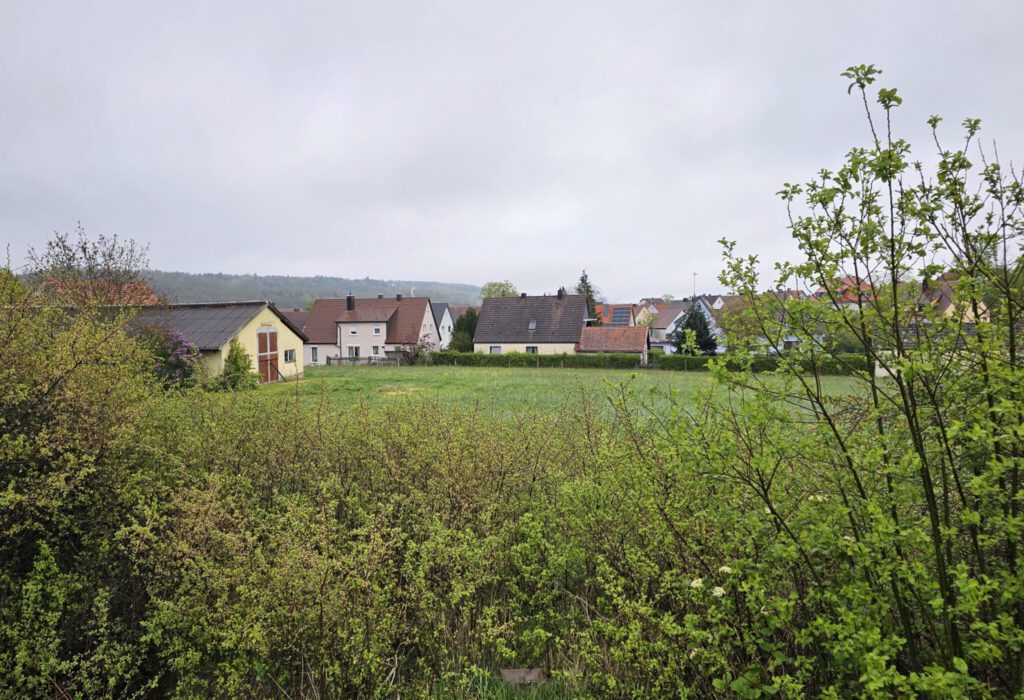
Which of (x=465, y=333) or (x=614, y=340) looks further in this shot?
(x=465, y=333)

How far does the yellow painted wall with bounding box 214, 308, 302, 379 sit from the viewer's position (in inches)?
864

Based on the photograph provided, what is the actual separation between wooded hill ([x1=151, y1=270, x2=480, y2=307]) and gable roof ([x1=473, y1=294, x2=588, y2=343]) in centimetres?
3579

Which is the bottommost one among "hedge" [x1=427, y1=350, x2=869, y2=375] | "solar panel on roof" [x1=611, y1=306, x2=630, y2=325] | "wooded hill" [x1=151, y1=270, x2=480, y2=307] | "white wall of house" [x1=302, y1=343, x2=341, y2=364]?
"hedge" [x1=427, y1=350, x2=869, y2=375]

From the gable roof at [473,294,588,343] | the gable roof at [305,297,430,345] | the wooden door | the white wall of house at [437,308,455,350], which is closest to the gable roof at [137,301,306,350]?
the wooden door

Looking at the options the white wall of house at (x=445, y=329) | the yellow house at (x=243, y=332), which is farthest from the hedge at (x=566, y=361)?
the white wall of house at (x=445, y=329)

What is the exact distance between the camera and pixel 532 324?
43656 mm

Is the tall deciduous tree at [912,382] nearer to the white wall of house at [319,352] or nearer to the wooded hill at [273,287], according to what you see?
the white wall of house at [319,352]

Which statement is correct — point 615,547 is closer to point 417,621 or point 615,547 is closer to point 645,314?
point 417,621

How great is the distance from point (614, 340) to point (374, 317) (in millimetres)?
22296

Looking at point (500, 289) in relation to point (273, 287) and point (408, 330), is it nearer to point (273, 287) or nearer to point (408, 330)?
point (408, 330)

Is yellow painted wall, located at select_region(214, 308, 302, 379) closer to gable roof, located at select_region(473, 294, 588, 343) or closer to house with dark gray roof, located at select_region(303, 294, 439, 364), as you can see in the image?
house with dark gray roof, located at select_region(303, 294, 439, 364)

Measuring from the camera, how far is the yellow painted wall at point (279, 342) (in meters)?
21.9

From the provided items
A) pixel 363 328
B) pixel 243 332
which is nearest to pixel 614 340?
pixel 363 328

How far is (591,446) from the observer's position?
4957 mm
